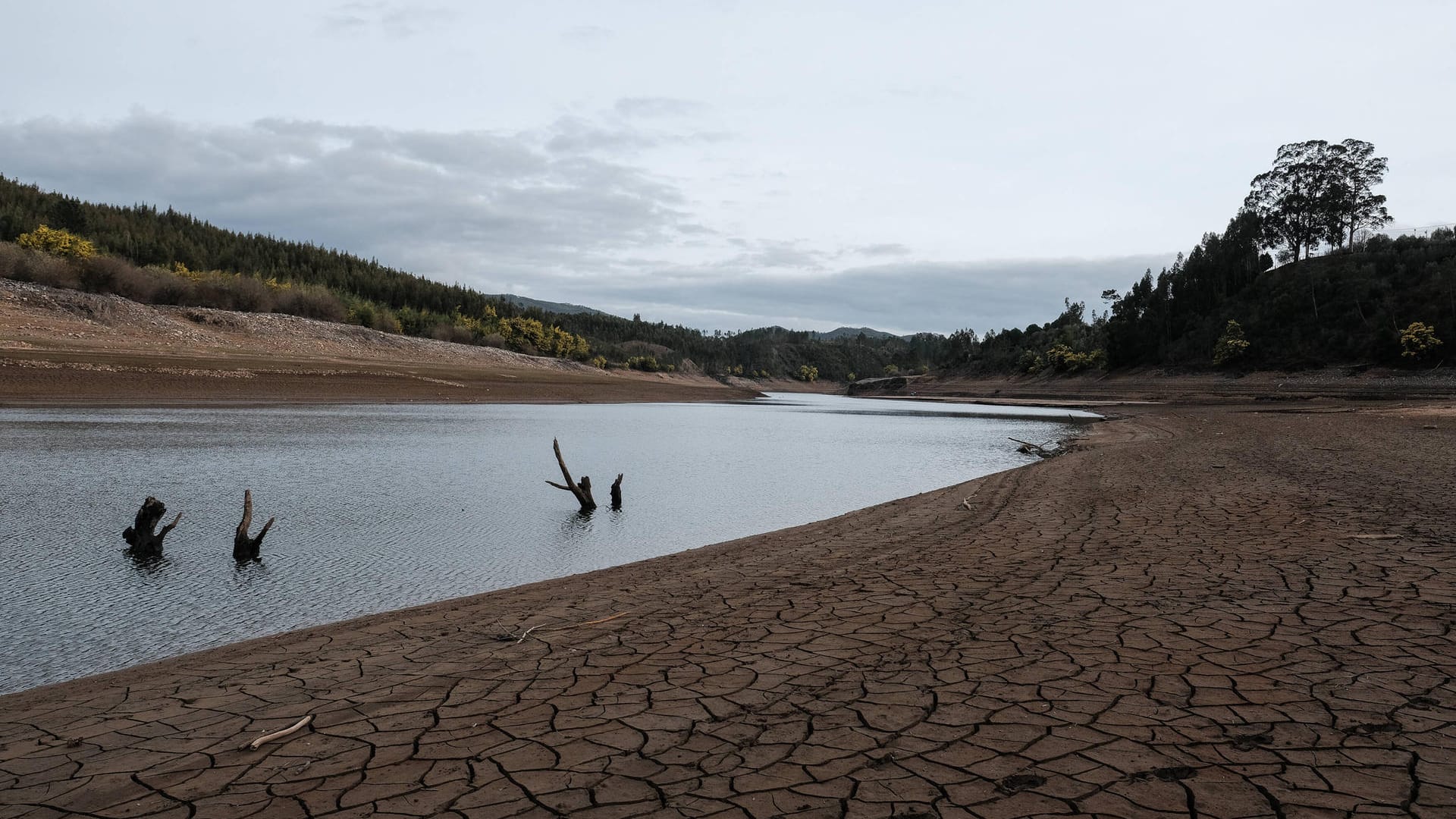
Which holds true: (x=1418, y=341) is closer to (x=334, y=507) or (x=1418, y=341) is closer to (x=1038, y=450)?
(x=1038, y=450)

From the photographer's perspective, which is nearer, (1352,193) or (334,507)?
(334,507)

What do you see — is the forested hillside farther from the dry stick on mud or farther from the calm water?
the dry stick on mud

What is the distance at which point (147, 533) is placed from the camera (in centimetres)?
1050

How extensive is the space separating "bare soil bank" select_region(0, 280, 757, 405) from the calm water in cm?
770

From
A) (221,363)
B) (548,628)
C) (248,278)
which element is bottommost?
(548,628)

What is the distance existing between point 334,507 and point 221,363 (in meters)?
39.1

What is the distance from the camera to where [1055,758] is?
11.6 feet

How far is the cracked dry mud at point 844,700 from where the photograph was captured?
3342 millimetres

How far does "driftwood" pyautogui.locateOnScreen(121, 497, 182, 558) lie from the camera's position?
34.1 ft

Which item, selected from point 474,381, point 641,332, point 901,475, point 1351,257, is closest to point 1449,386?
point 1351,257

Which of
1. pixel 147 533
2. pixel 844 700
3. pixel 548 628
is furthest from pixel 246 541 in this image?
pixel 844 700

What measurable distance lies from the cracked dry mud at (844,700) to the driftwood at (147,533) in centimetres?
508

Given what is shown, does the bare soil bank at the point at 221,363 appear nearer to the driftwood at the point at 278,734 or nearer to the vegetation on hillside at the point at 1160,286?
the vegetation on hillside at the point at 1160,286

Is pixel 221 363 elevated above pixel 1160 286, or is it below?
below
